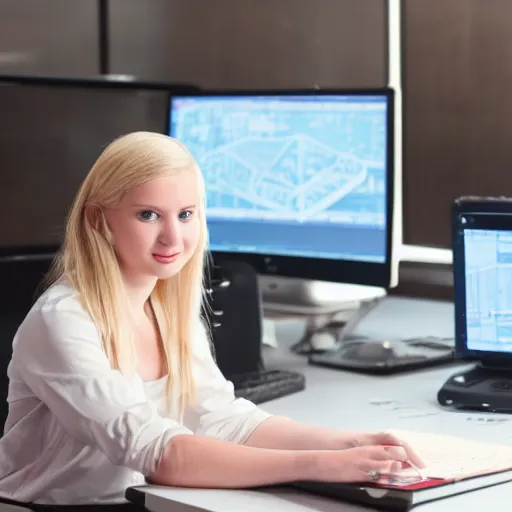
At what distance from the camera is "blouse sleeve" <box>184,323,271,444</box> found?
1.50 m

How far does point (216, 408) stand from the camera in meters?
1.53

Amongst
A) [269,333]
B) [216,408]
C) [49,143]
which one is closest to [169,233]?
[216,408]

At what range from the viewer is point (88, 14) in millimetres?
2920

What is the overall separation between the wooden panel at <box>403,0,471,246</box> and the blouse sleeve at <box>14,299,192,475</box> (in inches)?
56.0

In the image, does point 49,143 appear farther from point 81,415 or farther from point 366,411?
point 81,415

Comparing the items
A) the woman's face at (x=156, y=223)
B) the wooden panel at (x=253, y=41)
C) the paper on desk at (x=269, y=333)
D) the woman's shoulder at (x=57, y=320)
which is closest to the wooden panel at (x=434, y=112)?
the wooden panel at (x=253, y=41)

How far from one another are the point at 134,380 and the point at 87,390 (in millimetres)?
84

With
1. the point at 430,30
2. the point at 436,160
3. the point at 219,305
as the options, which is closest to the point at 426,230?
the point at 436,160

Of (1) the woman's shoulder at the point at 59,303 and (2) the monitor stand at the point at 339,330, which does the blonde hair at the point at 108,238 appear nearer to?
(1) the woman's shoulder at the point at 59,303

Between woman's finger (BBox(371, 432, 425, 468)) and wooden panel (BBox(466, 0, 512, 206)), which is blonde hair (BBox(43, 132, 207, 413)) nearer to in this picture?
woman's finger (BBox(371, 432, 425, 468))

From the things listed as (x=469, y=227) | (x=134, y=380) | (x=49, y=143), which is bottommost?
(x=134, y=380)

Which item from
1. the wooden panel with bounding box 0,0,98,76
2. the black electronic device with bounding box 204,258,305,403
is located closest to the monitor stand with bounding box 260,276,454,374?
the black electronic device with bounding box 204,258,305,403

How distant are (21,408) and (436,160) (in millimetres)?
1492

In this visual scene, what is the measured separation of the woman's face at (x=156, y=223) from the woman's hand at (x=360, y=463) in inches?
12.9
